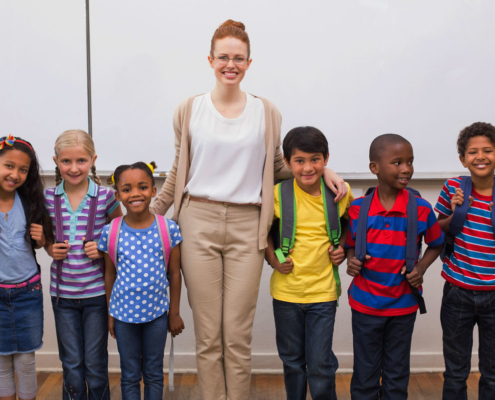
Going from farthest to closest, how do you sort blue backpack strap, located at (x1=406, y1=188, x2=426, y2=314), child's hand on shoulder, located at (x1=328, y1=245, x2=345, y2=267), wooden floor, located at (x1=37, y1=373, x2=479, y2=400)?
wooden floor, located at (x1=37, y1=373, x2=479, y2=400) → child's hand on shoulder, located at (x1=328, y1=245, x2=345, y2=267) → blue backpack strap, located at (x1=406, y1=188, x2=426, y2=314)

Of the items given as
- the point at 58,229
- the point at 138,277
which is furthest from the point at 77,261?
the point at 138,277

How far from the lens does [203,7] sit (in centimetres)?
232

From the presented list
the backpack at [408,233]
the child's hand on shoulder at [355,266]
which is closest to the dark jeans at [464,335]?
the backpack at [408,233]

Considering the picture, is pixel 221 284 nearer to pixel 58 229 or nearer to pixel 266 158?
pixel 266 158

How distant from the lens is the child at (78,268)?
1.74 metres

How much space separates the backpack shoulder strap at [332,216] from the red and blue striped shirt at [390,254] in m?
0.12

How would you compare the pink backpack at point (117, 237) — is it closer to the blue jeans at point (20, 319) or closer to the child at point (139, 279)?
the child at point (139, 279)

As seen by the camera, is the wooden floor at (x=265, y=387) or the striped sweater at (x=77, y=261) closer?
the striped sweater at (x=77, y=261)

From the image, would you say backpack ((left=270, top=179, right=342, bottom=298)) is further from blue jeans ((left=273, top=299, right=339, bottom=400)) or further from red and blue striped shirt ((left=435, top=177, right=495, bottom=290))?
red and blue striped shirt ((left=435, top=177, right=495, bottom=290))

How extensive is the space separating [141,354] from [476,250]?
1.38 m

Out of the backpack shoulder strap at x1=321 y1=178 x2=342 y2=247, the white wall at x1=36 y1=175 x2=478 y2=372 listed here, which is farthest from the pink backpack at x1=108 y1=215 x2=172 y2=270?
the white wall at x1=36 y1=175 x2=478 y2=372

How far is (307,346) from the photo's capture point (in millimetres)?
1771

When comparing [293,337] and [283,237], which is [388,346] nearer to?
[293,337]

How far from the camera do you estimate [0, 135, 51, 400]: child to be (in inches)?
67.9
